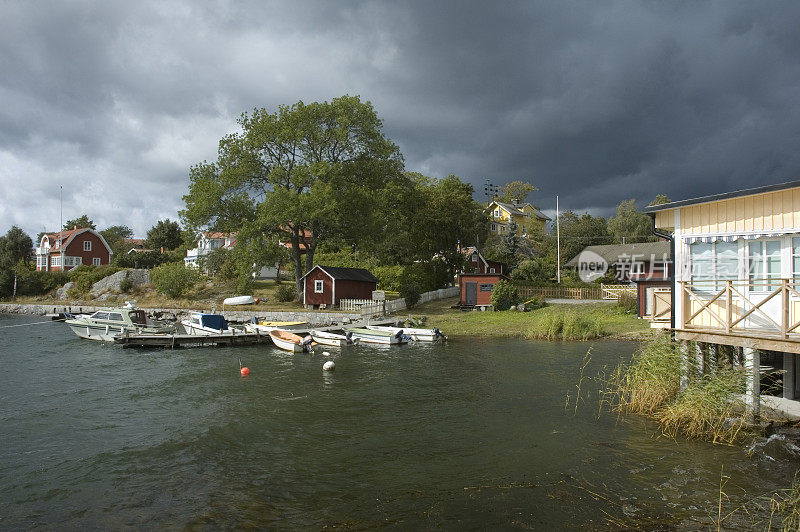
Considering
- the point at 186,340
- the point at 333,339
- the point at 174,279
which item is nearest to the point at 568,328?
the point at 333,339

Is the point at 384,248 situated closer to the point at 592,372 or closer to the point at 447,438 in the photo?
the point at 592,372

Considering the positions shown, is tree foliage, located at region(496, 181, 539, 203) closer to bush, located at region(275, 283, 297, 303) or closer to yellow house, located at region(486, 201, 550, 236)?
yellow house, located at region(486, 201, 550, 236)

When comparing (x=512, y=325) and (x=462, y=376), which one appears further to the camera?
(x=512, y=325)

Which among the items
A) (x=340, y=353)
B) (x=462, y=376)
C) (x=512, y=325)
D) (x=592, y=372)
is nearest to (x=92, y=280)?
(x=340, y=353)

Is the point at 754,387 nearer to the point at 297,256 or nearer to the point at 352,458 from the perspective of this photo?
the point at 352,458

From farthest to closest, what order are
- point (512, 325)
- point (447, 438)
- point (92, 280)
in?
point (92, 280) → point (512, 325) → point (447, 438)

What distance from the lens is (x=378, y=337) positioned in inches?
1163

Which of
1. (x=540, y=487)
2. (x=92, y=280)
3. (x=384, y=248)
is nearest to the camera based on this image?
(x=540, y=487)

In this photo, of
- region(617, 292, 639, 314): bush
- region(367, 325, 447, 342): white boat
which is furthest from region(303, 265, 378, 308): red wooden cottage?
region(617, 292, 639, 314): bush

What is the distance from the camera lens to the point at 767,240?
40.6 ft

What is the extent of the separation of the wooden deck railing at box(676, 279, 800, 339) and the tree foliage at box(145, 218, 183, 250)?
290 feet

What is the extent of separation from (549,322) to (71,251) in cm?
7276

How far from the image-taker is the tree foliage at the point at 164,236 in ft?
290

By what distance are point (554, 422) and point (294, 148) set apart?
125ft
